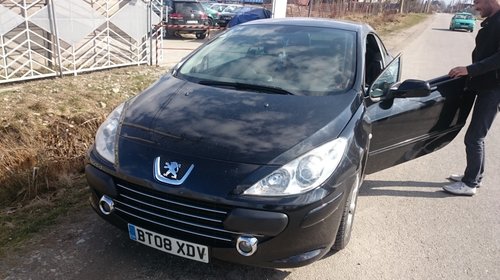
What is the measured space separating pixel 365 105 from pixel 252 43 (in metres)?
1.21

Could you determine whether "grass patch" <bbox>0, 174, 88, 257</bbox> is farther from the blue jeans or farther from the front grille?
the blue jeans

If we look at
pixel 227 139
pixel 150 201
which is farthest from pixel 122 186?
pixel 227 139

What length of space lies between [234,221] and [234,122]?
2.28ft

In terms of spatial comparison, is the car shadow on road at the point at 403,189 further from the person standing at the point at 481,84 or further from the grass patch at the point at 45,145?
the grass patch at the point at 45,145

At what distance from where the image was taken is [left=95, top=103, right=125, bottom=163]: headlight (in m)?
2.62

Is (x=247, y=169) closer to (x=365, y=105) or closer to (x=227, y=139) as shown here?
(x=227, y=139)

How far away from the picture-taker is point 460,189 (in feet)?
13.8

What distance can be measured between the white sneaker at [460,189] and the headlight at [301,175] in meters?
2.29

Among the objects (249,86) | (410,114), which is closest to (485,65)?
(410,114)

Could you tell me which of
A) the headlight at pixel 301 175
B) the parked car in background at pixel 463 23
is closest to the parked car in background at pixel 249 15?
the headlight at pixel 301 175

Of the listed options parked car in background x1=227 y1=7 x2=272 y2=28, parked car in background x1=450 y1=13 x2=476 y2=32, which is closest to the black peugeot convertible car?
parked car in background x1=227 y1=7 x2=272 y2=28

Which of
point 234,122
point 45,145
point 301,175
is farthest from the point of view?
point 45,145

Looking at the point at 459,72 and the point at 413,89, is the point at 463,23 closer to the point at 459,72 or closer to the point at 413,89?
the point at 459,72

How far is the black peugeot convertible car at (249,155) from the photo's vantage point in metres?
2.30
